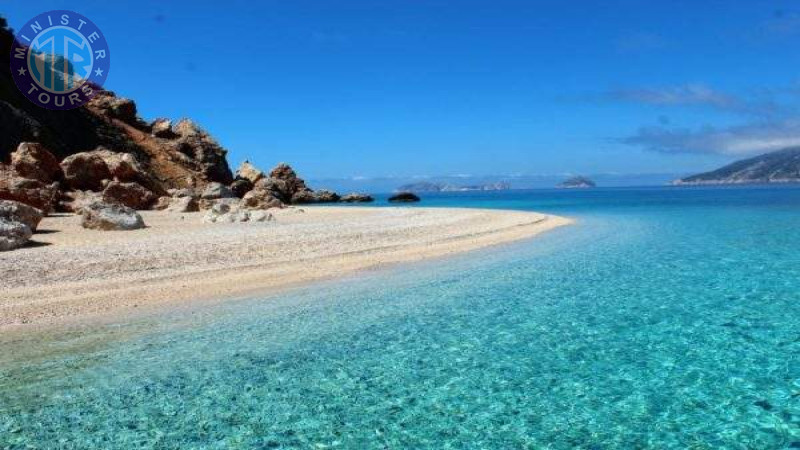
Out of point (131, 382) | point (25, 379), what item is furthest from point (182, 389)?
point (25, 379)

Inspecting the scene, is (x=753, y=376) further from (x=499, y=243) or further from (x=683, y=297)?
(x=499, y=243)

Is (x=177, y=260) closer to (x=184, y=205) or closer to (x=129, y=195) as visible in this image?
(x=184, y=205)

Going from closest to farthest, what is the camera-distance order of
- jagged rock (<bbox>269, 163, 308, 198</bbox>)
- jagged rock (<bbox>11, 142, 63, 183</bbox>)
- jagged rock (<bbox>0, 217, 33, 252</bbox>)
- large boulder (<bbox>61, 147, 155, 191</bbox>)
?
1. jagged rock (<bbox>0, 217, 33, 252</bbox>)
2. jagged rock (<bbox>11, 142, 63, 183</bbox>)
3. large boulder (<bbox>61, 147, 155, 191</bbox>)
4. jagged rock (<bbox>269, 163, 308, 198</bbox>)

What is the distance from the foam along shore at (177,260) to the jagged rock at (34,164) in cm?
895

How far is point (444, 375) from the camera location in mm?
9055

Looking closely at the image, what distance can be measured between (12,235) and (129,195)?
949 inches

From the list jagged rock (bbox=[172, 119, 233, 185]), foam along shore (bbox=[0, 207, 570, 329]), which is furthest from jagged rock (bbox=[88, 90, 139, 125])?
foam along shore (bbox=[0, 207, 570, 329])

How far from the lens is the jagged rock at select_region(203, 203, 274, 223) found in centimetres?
3522

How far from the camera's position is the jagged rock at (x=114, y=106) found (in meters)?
75.1

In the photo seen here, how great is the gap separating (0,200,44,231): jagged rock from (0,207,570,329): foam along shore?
2.82 ft

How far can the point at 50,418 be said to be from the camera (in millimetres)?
7551

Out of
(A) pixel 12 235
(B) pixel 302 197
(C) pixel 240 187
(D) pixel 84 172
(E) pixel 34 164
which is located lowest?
(B) pixel 302 197

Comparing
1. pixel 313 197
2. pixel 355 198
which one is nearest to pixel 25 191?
pixel 313 197

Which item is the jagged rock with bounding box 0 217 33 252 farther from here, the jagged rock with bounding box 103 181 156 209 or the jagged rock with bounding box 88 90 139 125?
the jagged rock with bounding box 88 90 139 125
